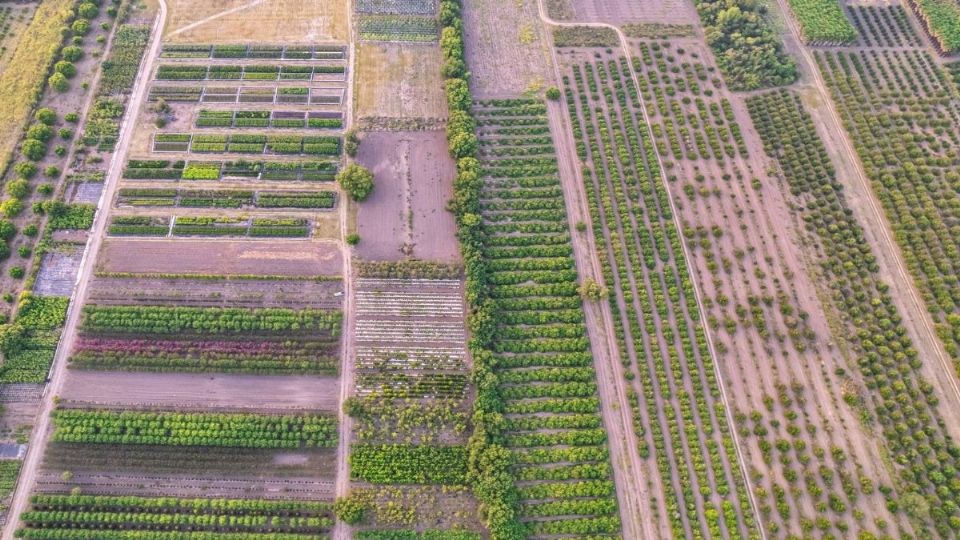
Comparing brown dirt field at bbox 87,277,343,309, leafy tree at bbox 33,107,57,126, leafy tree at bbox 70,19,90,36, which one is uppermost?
leafy tree at bbox 70,19,90,36

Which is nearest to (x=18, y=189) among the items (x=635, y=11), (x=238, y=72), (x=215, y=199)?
(x=215, y=199)

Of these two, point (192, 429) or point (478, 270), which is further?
point (478, 270)

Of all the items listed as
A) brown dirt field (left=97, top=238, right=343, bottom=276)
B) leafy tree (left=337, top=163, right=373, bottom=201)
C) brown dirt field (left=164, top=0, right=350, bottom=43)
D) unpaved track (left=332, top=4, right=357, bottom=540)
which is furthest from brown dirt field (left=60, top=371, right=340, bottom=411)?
brown dirt field (left=164, top=0, right=350, bottom=43)

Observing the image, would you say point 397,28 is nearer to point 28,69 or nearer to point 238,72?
point 238,72

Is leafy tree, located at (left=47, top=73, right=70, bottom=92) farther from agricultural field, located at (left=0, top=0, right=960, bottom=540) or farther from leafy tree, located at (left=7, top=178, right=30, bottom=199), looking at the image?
leafy tree, located at (left=7, top=178, right=30, bottom=199)

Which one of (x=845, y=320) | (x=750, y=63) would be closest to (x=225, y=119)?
(x=750, y=63)

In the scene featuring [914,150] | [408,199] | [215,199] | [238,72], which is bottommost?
[215,199]

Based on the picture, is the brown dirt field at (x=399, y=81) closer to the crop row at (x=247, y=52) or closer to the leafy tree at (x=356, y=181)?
the crop row at (x=247, y=52)

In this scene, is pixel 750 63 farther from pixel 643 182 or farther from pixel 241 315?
pixel 241 315
